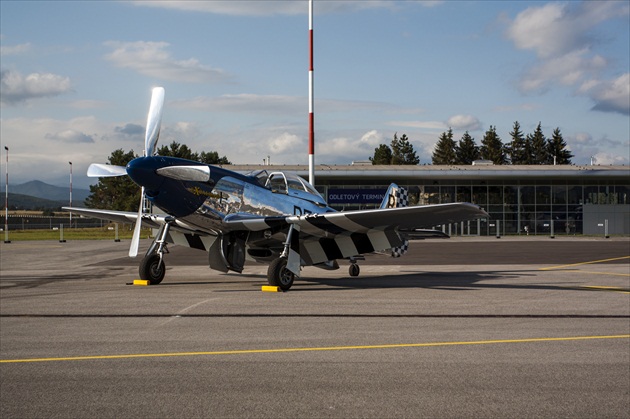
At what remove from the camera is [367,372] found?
18.9ft

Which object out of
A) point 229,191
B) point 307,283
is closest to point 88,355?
point 229,191

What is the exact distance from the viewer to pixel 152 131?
14.0 m

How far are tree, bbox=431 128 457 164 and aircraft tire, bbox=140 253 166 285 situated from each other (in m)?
116

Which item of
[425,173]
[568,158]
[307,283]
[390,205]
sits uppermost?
[568,158]

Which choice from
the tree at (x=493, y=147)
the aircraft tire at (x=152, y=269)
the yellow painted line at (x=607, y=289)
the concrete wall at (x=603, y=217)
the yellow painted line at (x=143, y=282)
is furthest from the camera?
the tree at (x=493, y=147)

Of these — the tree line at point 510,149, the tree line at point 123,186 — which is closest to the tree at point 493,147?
the tree line at point 510,149

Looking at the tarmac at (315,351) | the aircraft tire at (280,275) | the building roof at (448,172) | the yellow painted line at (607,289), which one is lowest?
the tarmac at (315,351)

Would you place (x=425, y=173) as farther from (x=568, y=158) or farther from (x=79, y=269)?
(x=568, y=158)

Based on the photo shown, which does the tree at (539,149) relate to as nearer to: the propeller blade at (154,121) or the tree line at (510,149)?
the tree line at (510,149)

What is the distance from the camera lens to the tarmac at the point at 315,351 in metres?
4.77

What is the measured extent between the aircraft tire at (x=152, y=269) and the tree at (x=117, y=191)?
74.6 metres

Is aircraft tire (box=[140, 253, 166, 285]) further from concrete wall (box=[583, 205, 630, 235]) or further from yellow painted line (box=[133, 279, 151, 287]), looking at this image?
concrete wall (box=[583, 205, 630, 235])

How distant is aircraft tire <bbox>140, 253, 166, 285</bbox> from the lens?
1441cm

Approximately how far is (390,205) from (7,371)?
13516 millimetres
